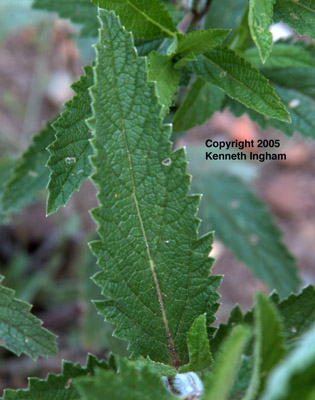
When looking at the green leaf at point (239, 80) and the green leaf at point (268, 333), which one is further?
the green leaf at point (239, 80)

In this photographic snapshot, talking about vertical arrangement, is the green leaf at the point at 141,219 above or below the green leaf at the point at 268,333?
above

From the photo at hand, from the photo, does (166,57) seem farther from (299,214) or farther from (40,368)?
(299,214)

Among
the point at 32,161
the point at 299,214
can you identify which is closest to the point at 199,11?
the point at 32,161

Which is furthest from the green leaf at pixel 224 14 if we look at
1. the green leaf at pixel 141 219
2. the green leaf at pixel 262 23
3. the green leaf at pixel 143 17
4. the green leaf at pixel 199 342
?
the green leaf at pixel 199 342

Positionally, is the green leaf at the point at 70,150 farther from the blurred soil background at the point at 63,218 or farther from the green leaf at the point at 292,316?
the blurred soil background at the point at 63,218

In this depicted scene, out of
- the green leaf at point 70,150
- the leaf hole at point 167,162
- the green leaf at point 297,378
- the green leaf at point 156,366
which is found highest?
the green leaf at point 70,150

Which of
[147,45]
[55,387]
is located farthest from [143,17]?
[55,387]
